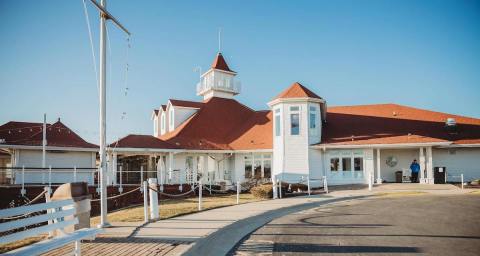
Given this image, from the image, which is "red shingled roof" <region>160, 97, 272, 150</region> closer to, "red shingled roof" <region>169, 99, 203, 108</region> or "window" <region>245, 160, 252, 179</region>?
"red shingled roof" <region>169, 99, 203, 108</region>

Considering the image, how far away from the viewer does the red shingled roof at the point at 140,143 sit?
2583 centimetres

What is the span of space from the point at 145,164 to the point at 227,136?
9.06 m

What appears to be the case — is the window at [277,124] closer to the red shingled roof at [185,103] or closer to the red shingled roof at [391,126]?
the red shingled roof at [391,126]

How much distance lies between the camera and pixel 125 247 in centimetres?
718

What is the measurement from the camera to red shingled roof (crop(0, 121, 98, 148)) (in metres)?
25.9

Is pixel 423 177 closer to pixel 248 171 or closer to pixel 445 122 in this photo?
pixel 445 122

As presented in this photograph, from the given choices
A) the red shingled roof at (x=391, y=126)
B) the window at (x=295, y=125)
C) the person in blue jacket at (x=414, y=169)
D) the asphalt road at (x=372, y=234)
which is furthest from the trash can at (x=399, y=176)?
the asphalt road at (x=372, y=234)

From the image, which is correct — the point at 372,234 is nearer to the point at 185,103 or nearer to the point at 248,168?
the point at 248,168

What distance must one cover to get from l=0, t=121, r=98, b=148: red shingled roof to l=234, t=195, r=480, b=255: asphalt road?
20507 millimetres

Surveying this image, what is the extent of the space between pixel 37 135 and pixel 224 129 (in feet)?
48.4

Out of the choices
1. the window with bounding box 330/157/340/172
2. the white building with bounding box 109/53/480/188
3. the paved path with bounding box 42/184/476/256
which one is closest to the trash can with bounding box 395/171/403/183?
the white building with bounding box 109/53/480/188

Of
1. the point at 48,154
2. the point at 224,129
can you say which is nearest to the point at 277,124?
the point at 224,129

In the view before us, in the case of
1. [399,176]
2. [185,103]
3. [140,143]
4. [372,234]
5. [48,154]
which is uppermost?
[185,103]

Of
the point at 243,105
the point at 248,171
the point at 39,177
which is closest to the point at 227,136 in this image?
the point at 248,171
